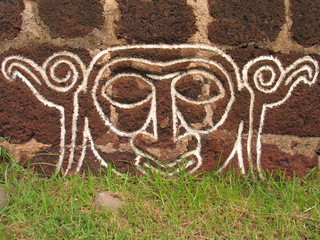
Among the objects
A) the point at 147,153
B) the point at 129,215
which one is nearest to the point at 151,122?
the point at 147,153

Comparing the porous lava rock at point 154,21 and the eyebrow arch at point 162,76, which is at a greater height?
the porous lava rock at point 154,21

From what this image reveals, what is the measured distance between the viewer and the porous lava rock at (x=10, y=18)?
2.00 meters

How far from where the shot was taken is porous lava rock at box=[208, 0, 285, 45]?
6.66 ft

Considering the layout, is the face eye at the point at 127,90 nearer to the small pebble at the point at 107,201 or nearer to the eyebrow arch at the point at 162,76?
the eyebrow arch at the point at 162,76

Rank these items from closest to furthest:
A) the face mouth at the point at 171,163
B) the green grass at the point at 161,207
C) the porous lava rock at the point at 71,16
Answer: the green grass at the point at 161,207 → the porous lava rock at the point at 71,16 → the face mouth at the point at 171,163

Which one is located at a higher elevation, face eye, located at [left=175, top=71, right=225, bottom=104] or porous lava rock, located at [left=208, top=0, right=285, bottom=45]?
porous lava rock, located at [left=208, top=0, right=285, bottom=45]

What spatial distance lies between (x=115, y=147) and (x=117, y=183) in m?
0.18

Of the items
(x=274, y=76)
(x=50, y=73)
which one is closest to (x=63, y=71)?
(x=50, y=73)

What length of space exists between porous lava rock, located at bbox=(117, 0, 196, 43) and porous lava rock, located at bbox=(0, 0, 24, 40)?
18.8 inches

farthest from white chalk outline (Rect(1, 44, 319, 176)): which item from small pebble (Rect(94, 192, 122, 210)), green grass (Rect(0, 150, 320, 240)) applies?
small pebble (Rect(94, 192, 122, 210))

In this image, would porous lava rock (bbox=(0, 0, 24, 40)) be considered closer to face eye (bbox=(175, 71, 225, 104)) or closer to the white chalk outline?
the white chalk outline

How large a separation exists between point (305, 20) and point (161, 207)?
3.75 ft

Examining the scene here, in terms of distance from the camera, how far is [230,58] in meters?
2.07

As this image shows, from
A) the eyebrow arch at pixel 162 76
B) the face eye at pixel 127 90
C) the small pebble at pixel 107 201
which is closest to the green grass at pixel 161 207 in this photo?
the small pebble at pixel 107 201
